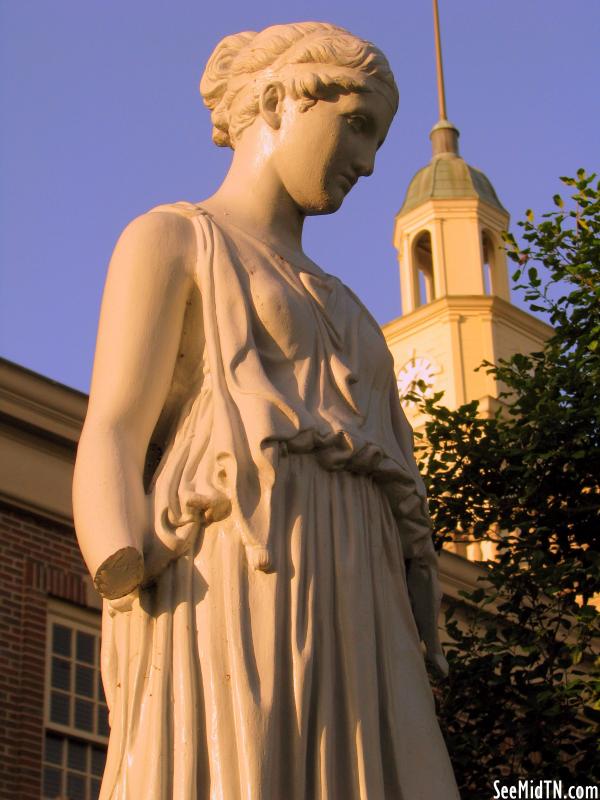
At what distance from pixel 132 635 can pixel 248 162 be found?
5.25 ft

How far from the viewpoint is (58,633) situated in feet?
58.4

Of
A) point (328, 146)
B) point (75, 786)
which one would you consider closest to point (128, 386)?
point (328, 146)

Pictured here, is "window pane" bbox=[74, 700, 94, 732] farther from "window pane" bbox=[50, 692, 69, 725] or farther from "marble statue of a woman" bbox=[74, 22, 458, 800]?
"marble statue of a woman" bbox=[74, 22, 458, 800]

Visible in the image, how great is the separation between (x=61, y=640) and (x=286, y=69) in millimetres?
13263

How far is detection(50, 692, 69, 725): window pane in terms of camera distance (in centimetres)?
1730

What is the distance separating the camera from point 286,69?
5.24 m

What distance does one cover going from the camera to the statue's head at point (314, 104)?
17.0 feet

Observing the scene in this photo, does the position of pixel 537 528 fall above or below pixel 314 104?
above

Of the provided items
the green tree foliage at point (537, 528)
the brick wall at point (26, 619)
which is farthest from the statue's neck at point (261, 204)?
the brick wall at point (26, 619)

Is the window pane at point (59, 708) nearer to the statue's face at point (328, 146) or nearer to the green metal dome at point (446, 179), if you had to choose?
the statue's face at point (328, 146)

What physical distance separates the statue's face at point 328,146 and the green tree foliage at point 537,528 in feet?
25.0

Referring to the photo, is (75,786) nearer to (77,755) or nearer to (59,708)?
(77,755)

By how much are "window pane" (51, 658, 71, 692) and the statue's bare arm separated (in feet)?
42.9

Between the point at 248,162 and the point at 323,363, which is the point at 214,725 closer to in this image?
the point at 323,363
